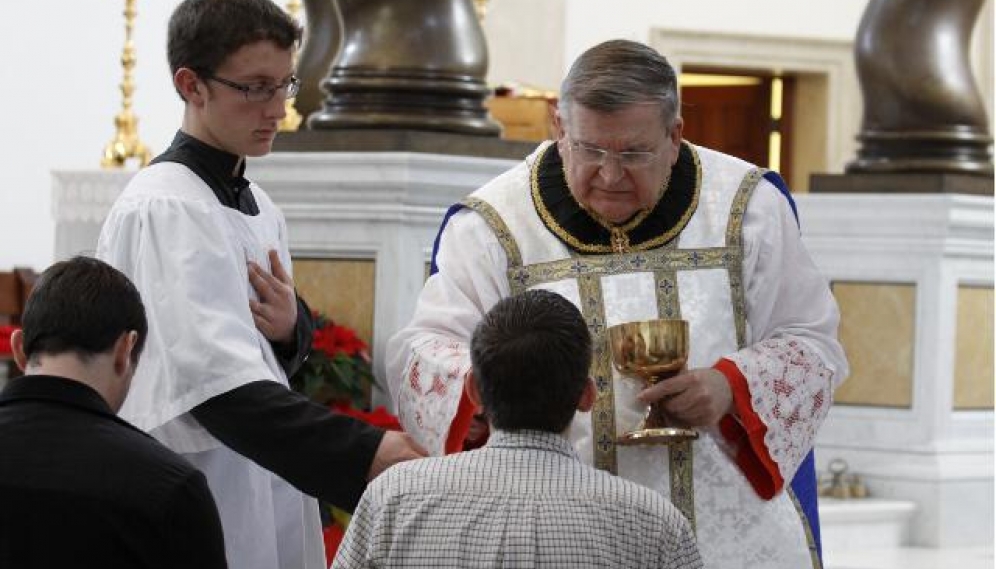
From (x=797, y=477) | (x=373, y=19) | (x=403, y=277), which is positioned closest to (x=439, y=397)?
(x=797, y=477)

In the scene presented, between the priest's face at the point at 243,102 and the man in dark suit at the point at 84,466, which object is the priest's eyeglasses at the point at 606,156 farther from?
the man in dark suit at the point at 84,466

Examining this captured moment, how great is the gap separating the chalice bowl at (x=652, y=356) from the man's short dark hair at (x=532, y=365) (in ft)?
1.97

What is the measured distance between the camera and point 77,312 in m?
2.66

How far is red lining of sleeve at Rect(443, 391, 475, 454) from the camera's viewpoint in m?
3.40

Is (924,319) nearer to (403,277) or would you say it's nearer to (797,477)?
(403,277)

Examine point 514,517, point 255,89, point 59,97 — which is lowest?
point 59,97

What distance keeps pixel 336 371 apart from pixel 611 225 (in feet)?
8.18

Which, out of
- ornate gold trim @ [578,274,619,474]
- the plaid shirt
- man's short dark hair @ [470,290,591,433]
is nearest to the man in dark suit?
the plaid shirt

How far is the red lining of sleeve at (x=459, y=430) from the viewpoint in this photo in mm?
3396

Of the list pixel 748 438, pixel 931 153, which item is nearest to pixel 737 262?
pixel 748 438

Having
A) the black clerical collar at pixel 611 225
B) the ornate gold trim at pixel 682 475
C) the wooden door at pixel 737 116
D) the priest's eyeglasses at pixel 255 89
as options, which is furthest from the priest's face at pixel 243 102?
the wooden door at pixel 737 116

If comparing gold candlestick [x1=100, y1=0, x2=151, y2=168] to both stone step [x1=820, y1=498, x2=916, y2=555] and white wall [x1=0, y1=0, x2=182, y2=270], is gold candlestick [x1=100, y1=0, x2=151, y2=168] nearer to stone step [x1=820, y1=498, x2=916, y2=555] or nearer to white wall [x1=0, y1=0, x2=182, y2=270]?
stone step [x1=820, y1=498, x2=916, y2=555]

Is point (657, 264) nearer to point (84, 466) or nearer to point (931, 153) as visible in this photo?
point (84, 466)

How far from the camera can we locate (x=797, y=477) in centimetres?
374
